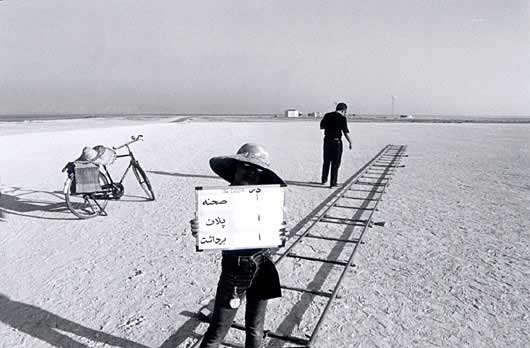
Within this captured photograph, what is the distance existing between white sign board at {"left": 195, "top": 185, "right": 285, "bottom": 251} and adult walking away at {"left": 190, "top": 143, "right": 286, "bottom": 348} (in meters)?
0.08

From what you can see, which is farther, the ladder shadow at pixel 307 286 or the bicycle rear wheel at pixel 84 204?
the bicycle rear wheel at pixel 84 204

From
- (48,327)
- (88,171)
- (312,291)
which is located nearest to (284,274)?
(312,291)

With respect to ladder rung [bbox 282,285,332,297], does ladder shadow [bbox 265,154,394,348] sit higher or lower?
lower

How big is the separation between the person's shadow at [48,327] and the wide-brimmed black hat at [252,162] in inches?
73.8

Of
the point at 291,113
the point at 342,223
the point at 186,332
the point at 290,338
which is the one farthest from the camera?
the point at 291,113

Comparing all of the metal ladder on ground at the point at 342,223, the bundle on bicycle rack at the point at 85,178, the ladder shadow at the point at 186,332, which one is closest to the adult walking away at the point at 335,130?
the metal ladder on ground at the point at 342,223

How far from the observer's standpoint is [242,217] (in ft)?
7.80

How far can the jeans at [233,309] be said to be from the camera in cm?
241

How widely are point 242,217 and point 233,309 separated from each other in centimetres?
66

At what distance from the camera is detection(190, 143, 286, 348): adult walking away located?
2.40 m

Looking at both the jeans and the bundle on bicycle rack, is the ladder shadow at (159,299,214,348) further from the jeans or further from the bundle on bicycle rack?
the bundle on bicycle rack

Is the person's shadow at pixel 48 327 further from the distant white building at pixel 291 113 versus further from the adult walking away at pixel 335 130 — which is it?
the distant white building at pixel 291 113

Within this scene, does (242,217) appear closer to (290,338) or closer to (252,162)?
(252,162)

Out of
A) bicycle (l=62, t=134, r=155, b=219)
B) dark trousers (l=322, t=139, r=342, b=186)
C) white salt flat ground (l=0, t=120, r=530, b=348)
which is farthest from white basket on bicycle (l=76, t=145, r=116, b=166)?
dark trousers (l=322, t=139, r=342, b=186)
